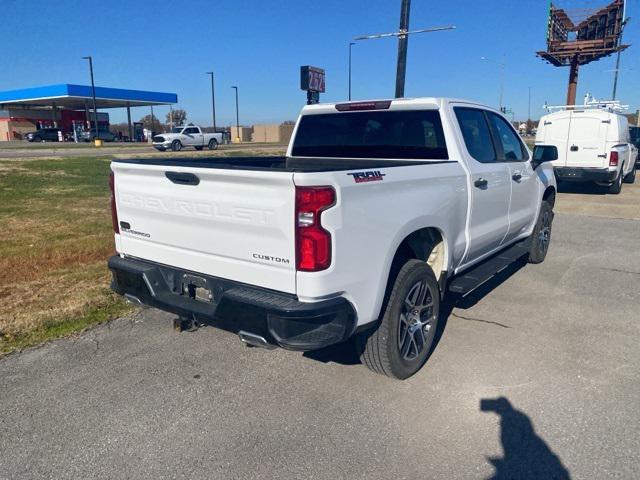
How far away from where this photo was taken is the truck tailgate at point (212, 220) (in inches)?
109

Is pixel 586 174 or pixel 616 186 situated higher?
pixel 586 174

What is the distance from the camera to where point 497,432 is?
2.98 metres

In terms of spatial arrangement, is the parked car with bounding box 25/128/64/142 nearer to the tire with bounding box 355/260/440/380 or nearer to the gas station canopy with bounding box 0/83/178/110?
the gas station canopy with bounding box 0/83/178/110

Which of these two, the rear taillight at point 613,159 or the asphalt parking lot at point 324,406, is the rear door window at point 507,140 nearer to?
the asphalt parking lot at point 324,406

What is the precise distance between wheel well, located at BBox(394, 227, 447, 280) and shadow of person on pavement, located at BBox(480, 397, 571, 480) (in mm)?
1175

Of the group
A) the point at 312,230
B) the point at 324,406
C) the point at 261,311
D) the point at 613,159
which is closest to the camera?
the point at 312,230

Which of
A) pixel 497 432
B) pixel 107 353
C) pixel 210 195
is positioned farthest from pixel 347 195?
pixel 107 353

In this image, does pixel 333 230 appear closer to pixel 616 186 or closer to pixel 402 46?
pixel 402 46

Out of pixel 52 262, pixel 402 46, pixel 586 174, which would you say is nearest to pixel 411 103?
pixel 52 262

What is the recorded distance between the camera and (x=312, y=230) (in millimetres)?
2689

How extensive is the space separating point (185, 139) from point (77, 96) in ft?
90.3

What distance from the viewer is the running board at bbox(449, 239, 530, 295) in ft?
13.5

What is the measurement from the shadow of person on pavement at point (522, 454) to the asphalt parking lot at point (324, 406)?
1cm

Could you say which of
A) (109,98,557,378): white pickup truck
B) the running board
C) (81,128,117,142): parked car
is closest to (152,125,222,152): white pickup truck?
(81,128,117,142): parked car
